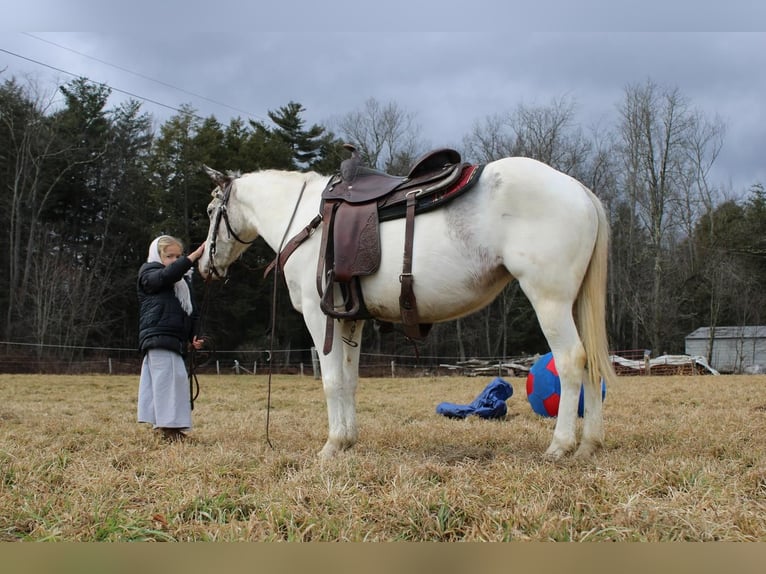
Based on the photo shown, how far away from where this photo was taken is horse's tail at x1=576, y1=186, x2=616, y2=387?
11.8 ft

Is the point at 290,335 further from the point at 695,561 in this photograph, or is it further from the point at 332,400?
the point at 695,561

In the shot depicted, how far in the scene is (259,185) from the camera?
478 centimetres

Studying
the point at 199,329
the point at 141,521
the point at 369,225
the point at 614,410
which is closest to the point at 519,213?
the point at 369,225

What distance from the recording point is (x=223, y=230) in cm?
493

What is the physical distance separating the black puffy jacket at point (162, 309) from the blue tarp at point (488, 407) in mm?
3009

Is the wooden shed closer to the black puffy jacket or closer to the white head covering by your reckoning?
the white head covering

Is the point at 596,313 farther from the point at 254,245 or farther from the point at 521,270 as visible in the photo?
the point at 254,245

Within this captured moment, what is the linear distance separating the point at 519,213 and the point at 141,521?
2.54 meters

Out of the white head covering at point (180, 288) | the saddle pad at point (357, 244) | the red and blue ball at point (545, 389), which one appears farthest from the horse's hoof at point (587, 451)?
the white head covering at point (180, 288)

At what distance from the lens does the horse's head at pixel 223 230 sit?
487 centimetres

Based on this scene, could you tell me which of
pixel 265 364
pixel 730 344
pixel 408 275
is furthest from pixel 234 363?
pixel 730 344

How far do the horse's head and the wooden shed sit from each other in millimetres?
29447

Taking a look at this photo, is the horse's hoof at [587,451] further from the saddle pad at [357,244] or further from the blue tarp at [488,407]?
the blue tarp at [488,407]

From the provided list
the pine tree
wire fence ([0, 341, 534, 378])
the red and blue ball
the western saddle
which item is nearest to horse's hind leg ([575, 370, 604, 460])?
the western saddle
